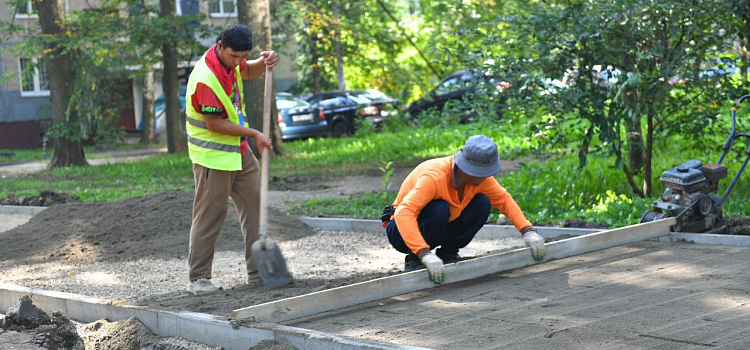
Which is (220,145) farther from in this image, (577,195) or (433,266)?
(577,195)

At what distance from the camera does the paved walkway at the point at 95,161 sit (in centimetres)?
2217

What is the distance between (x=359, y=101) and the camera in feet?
90.7

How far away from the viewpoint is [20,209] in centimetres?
1258

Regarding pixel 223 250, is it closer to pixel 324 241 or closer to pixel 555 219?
pixel 324 241

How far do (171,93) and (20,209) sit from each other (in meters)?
11.2

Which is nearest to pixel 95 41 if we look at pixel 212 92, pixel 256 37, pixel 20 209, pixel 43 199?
pixel 256 37

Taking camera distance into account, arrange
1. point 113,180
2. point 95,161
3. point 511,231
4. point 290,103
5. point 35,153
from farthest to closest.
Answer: point 35,153
point 290,103
point 95,161
point 113,180
point 511,231

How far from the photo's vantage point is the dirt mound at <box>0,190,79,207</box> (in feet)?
42.8

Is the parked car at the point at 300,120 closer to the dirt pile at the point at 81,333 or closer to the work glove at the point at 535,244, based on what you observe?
the work glove at the point at 535,244

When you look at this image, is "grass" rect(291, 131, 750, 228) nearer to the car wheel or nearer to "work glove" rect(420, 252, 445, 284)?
"work glove" rect(420, 252, 445, 284)

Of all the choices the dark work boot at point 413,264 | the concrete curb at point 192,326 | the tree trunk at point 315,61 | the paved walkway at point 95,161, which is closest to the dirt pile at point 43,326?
the concrete curb at point 192,326

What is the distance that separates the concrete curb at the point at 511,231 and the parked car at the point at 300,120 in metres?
16.4

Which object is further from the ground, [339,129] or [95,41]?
[95,41]

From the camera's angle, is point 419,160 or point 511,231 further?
point 419,160
